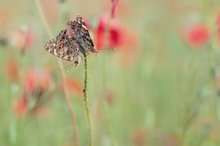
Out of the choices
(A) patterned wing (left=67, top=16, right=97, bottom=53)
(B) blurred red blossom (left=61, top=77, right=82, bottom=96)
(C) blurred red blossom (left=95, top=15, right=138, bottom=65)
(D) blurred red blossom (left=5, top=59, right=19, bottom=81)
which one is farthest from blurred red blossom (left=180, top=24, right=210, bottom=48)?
(A) patterned wing (left=67, top=16, right=97, bottom=53)

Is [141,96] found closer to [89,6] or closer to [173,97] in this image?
[173,97]

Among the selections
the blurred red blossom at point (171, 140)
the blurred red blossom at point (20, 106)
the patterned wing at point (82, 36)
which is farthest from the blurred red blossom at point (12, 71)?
the patterned wing at point (82, 36)

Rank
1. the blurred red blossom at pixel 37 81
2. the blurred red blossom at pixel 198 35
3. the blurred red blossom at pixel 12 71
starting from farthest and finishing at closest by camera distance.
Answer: the blurred red blossom at pixel 12 71 < the blurred red blossom at pixel 198 35 < the blurred red blossom at pixel 37 81

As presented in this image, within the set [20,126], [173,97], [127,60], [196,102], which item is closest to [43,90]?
[20,126]

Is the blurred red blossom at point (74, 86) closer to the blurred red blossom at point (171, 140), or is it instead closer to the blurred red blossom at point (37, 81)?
the blurred red blossom at point (37, 81)

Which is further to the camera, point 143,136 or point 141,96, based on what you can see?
point 141,96

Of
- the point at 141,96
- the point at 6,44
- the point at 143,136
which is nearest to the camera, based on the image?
the point at 6,44
